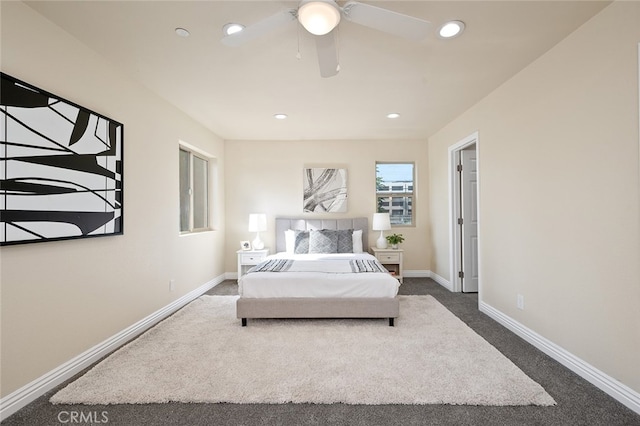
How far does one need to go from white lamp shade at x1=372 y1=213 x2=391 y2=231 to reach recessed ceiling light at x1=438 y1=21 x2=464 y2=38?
320cm

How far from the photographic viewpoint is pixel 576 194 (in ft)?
7.40

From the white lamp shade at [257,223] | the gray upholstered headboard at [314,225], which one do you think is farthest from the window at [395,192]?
the white lamp shade at [257,223]

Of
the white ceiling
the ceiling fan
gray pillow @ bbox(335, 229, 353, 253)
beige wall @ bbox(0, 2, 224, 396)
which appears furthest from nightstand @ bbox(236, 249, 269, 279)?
the ceiling fan

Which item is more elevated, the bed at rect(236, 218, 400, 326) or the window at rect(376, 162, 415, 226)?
the window at rect(376, 162, 415, 226)

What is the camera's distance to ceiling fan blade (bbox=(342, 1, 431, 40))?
1.67 metres

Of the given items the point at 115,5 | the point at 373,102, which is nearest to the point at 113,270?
the point at 115,5

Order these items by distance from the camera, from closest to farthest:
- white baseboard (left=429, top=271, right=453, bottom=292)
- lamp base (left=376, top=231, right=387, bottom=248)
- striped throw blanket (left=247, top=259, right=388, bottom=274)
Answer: striped throw blanket (left=247, top=259, right=388, bottom=274)
white baseboard (left=429, top=271, right=453, bottom=292)
lamp base (left=376, top=231, right=387, bottom=248)

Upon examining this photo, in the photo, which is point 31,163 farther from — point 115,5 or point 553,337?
point 553,337

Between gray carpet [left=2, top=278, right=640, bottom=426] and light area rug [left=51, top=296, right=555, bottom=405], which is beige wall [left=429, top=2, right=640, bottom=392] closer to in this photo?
gray carpet [left=2, top=278, right=640, bottom=426]

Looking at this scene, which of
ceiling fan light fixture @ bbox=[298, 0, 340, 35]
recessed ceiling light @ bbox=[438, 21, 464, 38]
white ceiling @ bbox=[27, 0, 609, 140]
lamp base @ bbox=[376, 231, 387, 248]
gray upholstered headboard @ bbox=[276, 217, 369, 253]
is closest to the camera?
ceiling fan light fixture @ bbox=[298, 0, 340, 35]

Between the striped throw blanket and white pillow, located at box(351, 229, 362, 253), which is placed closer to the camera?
the striped throw blanket

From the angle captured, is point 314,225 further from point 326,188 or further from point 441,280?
point 441,280

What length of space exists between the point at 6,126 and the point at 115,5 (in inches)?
38.7

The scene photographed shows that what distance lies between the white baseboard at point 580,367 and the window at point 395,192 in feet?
8.71
